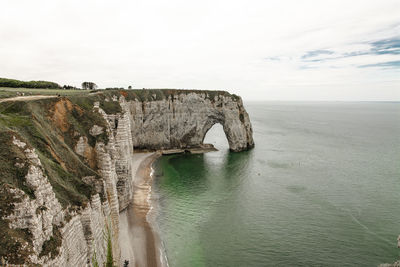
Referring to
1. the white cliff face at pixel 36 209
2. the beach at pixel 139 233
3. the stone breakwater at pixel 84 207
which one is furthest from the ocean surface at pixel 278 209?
the white cliff face at pixel 36 209

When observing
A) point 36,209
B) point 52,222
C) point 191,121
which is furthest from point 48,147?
point 191,121

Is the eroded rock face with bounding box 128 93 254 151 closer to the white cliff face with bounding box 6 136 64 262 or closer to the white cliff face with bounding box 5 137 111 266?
the white cliff face with bounding box 5 137 111 266

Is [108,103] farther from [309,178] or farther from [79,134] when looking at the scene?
[309,178]

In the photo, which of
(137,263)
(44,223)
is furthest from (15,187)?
(137,263)

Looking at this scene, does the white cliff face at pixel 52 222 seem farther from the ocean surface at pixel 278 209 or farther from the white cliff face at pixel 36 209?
the ocean surface at pixel 278 209

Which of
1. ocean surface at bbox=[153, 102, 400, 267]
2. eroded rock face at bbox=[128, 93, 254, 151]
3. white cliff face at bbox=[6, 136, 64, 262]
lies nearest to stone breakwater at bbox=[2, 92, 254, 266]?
white cliff face at bbox=[6, 136, 64, 262]

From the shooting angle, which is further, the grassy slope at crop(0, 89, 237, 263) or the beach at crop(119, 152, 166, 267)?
the beach at crop(119, 152, 166, 267)
